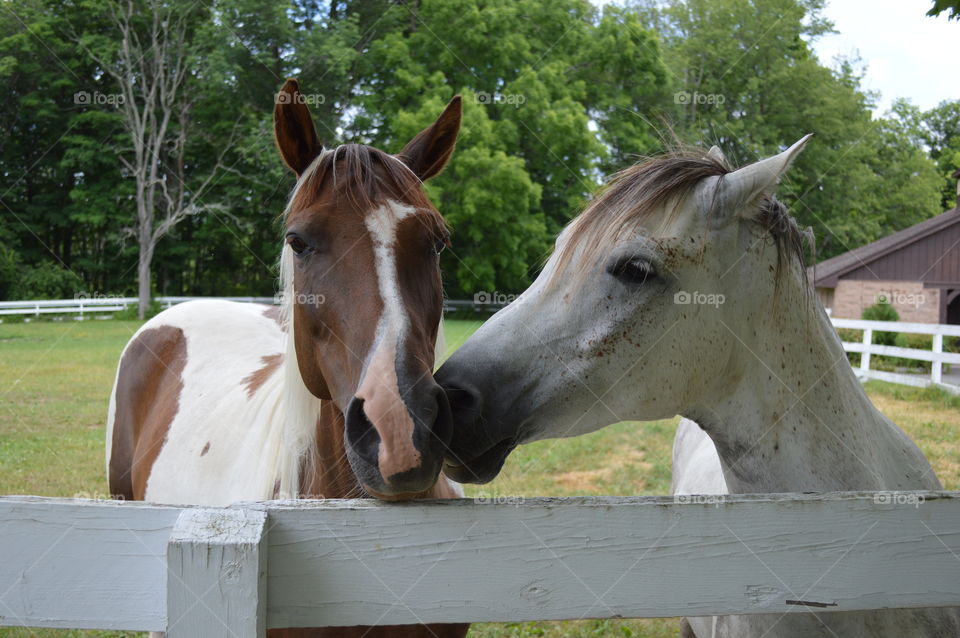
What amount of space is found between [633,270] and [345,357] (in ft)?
2.78

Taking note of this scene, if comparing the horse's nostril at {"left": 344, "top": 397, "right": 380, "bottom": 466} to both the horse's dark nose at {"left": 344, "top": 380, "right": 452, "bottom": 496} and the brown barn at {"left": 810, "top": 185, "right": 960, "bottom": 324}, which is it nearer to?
the horse's dark nose at {"left": 344, "top": 380, "right": 452, "bottom": 496}

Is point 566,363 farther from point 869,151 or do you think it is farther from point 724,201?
point 869,151

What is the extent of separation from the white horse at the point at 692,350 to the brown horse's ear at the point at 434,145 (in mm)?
784

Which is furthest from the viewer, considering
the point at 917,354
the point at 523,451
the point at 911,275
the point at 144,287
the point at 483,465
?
the point at 144,287

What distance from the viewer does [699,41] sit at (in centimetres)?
3466

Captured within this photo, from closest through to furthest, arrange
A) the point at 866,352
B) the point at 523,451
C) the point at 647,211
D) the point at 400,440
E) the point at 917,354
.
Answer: the point at 400,440 → the point at 647,211 → the point at 523,451 → the point at 917,354 → the point at 866,352

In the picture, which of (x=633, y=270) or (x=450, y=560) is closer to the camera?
(x=450, y=560)

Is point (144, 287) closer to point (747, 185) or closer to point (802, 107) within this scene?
point (747, 185)

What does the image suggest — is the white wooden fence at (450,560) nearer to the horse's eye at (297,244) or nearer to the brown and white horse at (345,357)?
the brown and white horse at (345,357)

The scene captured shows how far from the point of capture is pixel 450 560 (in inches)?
50.6

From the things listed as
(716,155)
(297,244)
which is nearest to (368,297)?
(297,244)

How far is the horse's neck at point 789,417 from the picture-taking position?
6.11 ft

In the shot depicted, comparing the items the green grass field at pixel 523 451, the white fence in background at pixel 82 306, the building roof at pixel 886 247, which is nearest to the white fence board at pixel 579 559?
the green grass field at pixel 523 451

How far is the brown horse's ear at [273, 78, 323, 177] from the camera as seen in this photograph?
7.02 ft
